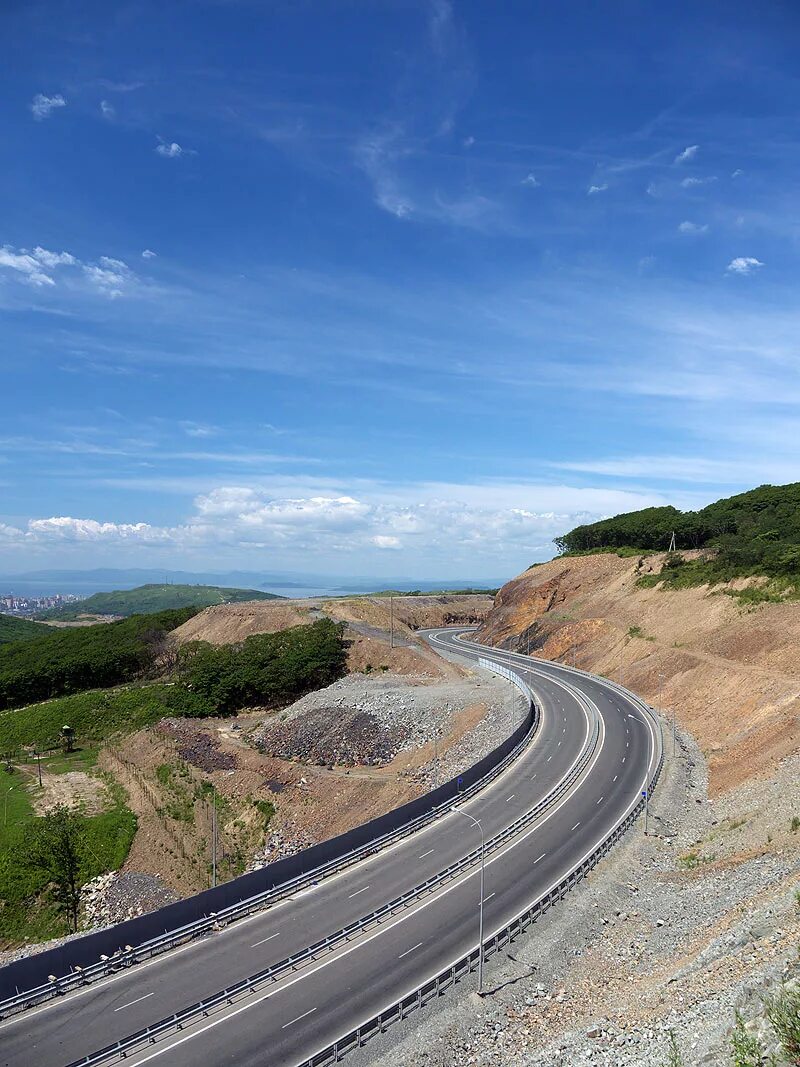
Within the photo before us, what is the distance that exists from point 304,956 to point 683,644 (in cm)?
6298

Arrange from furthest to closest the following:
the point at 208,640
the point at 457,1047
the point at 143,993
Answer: the point at 208,640 < the point at 143,993 < the point at 457,1047

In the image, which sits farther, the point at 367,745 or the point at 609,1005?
the point at 367,745

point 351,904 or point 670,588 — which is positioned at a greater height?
point 670,588

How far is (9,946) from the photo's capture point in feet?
134

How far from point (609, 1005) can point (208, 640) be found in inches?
3856

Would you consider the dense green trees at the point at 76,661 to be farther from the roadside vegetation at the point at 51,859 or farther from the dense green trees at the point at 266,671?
the roadside vegetation at the point at 51,859

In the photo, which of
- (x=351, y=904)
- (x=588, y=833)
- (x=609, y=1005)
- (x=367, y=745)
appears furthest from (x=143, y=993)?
(x=367, y=745)

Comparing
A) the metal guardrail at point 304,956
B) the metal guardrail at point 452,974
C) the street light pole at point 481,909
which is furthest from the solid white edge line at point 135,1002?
the street light pole at point 481,909

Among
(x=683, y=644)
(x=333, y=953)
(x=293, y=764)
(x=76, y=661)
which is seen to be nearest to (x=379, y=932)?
(x=333, y=953)

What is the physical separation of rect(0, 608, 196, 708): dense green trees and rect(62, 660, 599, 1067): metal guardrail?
8323 cm

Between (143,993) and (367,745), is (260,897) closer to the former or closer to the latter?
(143,993)

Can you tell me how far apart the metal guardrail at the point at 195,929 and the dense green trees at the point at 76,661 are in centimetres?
7938

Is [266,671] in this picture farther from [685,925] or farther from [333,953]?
[685,925]

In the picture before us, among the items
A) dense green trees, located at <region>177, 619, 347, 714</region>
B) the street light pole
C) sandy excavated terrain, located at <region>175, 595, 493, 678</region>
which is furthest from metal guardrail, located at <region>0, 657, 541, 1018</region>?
A: sandy excavated terrain, located at <region>175, 595, 493, 678</region>
